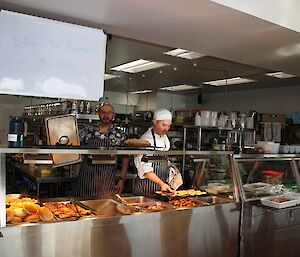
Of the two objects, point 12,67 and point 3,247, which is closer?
point 3,247

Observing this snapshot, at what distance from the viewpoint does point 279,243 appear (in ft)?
9.53

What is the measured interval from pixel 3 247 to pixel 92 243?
50 centimetres

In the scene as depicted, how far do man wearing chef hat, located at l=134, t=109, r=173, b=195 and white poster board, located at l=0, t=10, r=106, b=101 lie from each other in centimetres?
68

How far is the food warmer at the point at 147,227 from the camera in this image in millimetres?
1725

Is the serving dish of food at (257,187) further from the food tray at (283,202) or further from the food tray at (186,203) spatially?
the food tray at (186,203)

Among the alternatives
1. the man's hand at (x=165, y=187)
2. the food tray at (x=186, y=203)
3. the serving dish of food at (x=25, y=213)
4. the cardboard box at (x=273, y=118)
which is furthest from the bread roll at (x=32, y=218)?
the cardboard box at (x=273, y=118)

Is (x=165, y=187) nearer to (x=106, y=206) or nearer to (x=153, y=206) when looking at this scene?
(x=153, y=206)

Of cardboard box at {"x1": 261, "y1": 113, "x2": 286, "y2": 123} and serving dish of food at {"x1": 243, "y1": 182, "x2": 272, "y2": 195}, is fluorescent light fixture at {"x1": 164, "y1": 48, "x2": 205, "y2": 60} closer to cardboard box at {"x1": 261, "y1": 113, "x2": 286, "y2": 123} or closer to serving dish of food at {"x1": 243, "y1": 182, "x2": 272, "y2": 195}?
serving dish of food at {"x1": 243, "y1": 182, "x2": 272, "y2": 195}

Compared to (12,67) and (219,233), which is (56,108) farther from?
(219,233)

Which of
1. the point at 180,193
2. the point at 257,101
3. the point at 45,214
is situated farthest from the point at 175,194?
the point at 257,101

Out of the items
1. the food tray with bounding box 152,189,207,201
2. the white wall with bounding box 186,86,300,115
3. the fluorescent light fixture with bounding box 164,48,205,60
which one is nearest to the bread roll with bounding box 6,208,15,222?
the food tray with bounding box 152,189,207,201

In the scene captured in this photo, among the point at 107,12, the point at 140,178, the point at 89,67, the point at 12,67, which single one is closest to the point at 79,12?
the point at 107,12

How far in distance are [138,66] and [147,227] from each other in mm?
4051

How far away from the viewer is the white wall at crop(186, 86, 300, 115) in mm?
7207
